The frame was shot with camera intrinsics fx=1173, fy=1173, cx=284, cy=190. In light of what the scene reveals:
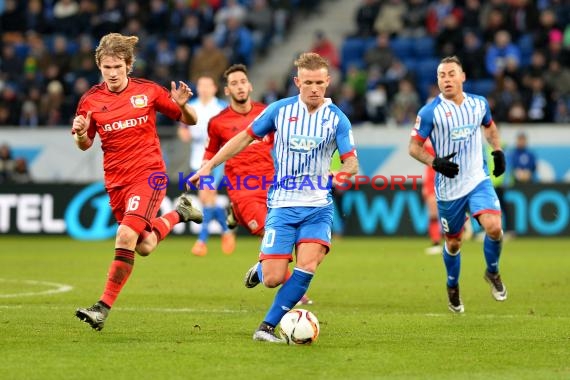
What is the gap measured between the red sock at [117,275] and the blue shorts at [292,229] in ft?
4.13

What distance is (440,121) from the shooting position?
38.8ft

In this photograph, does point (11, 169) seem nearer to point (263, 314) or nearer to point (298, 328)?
point (263, 314)

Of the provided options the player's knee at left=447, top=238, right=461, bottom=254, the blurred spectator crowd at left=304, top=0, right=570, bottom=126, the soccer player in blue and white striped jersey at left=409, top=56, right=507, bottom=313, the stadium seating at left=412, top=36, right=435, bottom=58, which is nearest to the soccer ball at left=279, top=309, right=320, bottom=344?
the soccer player in blue and white striped jersey at left=409, top=56, right=507, bottom=313

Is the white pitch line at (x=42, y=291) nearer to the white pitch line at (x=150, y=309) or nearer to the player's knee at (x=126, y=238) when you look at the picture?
the white pitch line at (x=150, y=309)

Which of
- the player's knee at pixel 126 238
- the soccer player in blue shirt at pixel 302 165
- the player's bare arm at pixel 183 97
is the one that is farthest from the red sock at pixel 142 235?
the soccer player in blue shirt at pixel 302 165

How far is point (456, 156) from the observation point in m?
11.9

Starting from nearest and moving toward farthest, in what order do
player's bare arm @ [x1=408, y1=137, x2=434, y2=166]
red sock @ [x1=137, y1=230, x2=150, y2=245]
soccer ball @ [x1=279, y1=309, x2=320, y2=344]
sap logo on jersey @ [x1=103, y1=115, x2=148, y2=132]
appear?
1. soccer ball @ [x1=279, y1=309, x2=320, y2=344]
2. sap logo on jersey @ [x1=103, y1=115, x2=148, y2=132]
3. red sock @ [x1=137, y1=230, x2=150, y2=245]
4. player's bare arm @ [x1=408, y1=137, x2=434, y2=166]

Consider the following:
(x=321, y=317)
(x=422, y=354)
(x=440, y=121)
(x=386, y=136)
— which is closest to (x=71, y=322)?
(x=321, y=317)

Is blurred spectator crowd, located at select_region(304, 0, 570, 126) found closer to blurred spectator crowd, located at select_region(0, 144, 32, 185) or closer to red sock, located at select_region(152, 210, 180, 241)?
blurred spectator crowd, located at select_region(0, 144, 32, 185)

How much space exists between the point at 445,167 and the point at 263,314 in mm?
2248

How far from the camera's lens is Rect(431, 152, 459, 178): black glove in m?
11.2

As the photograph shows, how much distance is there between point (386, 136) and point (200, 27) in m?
7.72

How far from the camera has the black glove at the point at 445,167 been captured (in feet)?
36.6

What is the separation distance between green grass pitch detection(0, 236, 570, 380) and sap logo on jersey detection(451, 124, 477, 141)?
1.75 m
